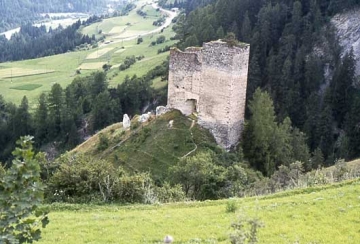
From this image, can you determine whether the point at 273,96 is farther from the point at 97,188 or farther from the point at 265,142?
the point at 97,188

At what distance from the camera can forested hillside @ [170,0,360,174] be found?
61.5 meters

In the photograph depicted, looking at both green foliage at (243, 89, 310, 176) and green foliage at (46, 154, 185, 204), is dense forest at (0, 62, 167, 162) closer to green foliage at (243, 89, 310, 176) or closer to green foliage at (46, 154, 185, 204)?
green foliage at (243, 89, 310, 176)

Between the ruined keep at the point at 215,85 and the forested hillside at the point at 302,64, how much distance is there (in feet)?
34.3

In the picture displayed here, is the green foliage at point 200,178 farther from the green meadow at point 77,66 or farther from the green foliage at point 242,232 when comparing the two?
the green meadow at point 77,66

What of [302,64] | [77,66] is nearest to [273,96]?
[302,64]

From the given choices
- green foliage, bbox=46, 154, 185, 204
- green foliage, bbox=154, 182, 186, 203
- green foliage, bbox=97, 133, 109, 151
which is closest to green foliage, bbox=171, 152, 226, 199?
green foliage, bbox=154, 182, 186, 203

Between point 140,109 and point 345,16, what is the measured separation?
34450 mm

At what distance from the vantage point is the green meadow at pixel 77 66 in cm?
11612

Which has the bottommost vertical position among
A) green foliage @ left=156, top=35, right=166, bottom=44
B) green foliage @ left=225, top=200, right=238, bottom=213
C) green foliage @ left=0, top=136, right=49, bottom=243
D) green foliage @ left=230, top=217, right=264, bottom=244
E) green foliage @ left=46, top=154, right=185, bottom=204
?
green foliage @ left=156, top=35, right=166, bottom=44

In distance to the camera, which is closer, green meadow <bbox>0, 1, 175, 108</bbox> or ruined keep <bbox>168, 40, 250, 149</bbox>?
ruined keep <bbox>168, 40, 250, 149</bbox>

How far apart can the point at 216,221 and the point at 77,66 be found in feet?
431

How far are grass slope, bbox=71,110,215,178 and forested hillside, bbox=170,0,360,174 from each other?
11.9 meters

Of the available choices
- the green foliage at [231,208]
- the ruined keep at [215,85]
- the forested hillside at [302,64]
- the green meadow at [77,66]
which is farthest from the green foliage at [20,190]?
Result: the green meadow at [77,66]

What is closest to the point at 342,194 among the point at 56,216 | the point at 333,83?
the point at 56,216
